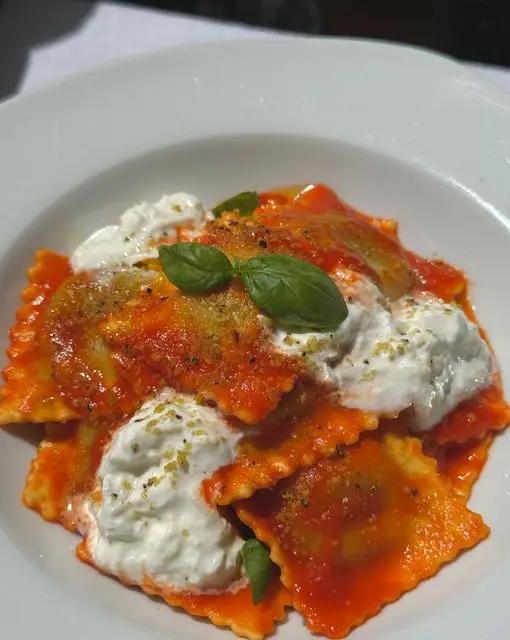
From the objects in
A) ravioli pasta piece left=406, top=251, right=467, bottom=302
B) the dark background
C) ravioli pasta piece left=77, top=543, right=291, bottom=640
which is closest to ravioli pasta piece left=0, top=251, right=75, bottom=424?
ravioli pasta piece left=77, top=543, right=291, bottom=640

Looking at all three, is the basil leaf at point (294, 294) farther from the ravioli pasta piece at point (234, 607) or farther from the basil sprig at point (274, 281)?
the ravioli pasta piece at point (234, 607)

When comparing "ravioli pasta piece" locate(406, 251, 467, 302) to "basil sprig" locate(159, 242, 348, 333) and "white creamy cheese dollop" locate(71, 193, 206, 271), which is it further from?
"white creamy cheese dollop" locate(71, 193, 206, 271)

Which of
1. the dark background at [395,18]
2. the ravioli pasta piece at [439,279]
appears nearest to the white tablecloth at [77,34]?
the dark background at [395,18]

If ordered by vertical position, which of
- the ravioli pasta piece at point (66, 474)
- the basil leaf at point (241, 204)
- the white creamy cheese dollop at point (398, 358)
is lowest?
the ravioli pasta piece at point (66, 474)

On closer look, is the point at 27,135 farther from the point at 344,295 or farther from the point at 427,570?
the point at 427,570

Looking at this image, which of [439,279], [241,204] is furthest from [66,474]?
[439,279]

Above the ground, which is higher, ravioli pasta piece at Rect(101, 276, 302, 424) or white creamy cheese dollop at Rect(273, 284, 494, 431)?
white creamy cheese dollop at Rect(273, 284, 494, 431)
